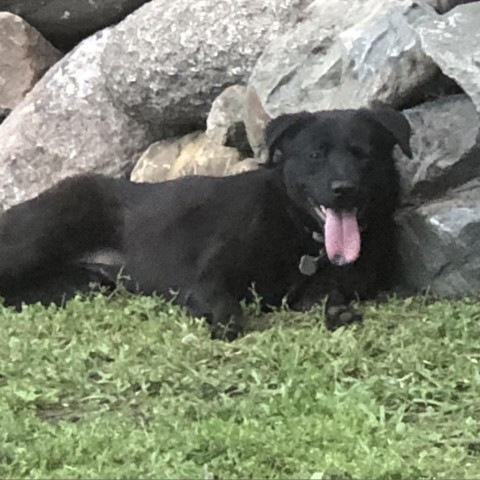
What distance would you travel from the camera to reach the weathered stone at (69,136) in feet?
26.2

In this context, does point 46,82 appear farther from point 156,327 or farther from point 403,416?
point 403,416

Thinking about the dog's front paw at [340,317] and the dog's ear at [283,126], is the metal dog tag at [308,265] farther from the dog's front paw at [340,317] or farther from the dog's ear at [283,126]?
the dog's ear at [283,126]

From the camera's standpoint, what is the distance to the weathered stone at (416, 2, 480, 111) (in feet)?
18.5

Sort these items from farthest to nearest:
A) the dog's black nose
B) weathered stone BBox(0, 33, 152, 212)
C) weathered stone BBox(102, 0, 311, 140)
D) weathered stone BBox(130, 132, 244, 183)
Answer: weathered stone BBox(0, 33, 152, 212)
weathered stone BBox(102, 0, 311, 140)
weathered stone BBox(130, 132, 244, 183)
the dog's black nose

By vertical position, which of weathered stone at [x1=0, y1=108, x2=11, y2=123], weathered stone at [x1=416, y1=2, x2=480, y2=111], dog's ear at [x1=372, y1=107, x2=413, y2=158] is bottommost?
weathered stone at [x1=0, y1=108, x2=11, y2=123]

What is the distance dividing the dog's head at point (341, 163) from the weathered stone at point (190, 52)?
1.64 meters

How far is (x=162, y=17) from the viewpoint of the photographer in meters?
7.47

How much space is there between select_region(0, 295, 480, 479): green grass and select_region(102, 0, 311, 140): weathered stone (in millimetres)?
2064

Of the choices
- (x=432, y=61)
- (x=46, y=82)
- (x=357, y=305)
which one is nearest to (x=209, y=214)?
(x=357, y=305)

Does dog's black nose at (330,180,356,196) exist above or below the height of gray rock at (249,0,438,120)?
below

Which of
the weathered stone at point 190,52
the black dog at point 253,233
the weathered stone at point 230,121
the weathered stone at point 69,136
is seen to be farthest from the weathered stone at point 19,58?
the black dog at point 253,233

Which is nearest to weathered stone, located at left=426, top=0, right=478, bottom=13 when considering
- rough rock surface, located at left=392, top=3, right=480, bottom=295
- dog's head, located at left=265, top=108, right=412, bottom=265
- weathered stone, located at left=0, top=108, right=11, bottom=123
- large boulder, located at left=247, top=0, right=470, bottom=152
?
large boulder, located at left=247, top=0, right=470, bottom=152

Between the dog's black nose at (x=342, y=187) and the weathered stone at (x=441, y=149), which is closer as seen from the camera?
the dog's black nose at (x=342, y=187)

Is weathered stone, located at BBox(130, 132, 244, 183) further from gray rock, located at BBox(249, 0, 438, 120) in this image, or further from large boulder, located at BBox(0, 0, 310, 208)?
gray rock, located at BBox(249, 0, 438, 120)
